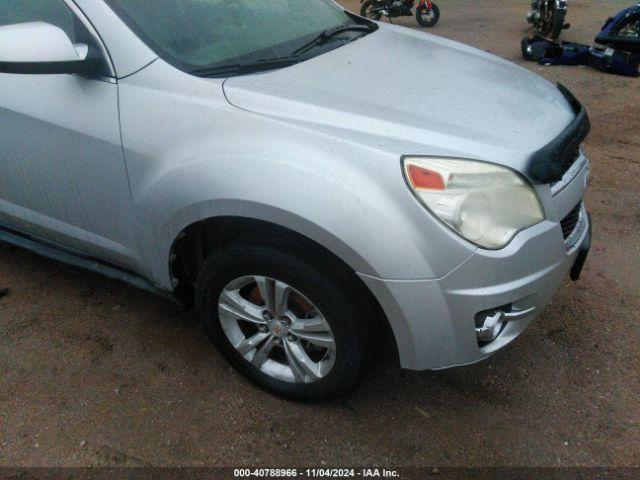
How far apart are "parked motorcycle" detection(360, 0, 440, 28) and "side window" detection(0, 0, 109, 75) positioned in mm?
8536

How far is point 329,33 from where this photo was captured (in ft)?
8.98

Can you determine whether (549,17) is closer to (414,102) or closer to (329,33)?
(329,33)

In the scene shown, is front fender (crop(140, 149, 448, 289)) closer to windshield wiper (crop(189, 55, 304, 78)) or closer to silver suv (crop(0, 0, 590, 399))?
silver suv (crop(0, 0, 590, 399))

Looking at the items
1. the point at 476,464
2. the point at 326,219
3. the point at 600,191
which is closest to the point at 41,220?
the point at 326,219

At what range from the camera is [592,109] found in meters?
5.66

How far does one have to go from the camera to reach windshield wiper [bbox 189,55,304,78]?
2154 millimetres

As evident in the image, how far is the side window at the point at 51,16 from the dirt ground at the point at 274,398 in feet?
4.28

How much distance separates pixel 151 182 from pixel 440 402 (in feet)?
4.77

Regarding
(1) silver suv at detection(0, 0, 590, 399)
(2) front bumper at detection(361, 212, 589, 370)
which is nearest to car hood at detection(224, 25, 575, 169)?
(1) silver suv at detection(0, 0, 590, 399)

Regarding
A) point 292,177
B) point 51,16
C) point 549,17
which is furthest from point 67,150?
point 549,17

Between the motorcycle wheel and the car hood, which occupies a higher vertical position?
the car hood

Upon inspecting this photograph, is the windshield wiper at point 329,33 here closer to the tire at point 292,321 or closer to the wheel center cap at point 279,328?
the tire at point 292,321

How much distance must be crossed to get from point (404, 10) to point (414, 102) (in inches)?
354

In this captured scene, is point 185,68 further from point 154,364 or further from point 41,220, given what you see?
point 154,364
